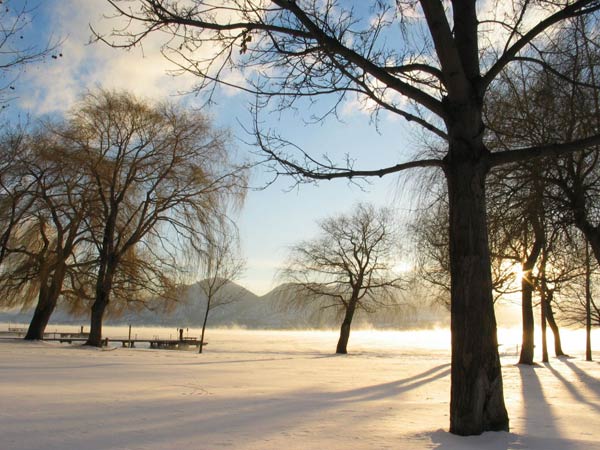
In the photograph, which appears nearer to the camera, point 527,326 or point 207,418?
point 207,418

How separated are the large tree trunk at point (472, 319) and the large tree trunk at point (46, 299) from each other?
18.9 metres

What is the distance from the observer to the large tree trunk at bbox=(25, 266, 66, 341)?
21.4 metres

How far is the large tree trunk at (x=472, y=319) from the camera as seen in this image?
5.37m

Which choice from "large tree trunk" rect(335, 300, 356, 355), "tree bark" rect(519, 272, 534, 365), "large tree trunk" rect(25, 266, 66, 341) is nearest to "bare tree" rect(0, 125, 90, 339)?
"large tree trunk" rect(25, 266, 66, 341)

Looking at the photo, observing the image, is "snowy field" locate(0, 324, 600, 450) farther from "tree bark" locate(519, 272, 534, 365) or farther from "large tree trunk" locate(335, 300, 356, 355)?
"large tree trunk" locate(335, 300, 356, 355)

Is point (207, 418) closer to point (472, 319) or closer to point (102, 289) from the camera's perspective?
point (472, 319)

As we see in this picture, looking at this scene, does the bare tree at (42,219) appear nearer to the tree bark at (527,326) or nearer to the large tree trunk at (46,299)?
the large tree trunk at (46,299)

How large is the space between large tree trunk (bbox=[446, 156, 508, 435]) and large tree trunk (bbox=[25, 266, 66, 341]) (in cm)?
1888

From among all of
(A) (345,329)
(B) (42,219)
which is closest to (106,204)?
(B) (42,219)

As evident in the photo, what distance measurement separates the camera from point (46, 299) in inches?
917

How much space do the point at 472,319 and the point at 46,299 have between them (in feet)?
71.8

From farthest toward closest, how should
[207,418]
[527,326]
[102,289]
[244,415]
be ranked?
1. [527,326]
2. [102,289]
3. [244,415]
4. [207,418]

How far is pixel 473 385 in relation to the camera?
5.37 metres

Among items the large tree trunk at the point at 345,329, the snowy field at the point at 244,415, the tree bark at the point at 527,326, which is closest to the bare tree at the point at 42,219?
the snowy field at the point at 244,415
